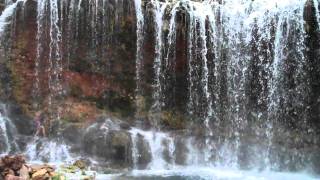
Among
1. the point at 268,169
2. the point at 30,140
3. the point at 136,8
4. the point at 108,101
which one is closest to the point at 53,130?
the point at 30,140

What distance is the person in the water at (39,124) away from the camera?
15602mm

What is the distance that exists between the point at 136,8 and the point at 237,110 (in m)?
3.96

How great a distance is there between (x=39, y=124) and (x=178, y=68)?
412cm

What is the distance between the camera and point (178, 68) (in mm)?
16984

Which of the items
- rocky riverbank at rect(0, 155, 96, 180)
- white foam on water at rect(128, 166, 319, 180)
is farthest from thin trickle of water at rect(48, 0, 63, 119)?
rocky riverbank at rect(0, 155, 96, 180)

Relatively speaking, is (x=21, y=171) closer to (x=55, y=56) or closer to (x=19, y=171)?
(x=19, y=171)

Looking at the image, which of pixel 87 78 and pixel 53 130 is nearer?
pixel 53 130

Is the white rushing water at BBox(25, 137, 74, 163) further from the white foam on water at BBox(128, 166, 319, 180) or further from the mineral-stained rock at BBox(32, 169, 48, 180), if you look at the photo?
the mineral-stained rock at BBox(32, 169, 48, 180)

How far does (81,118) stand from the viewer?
52.6 ft

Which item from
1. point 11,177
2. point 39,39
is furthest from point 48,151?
point 11,177

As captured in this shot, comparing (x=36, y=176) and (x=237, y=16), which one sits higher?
(x=237, y=16)

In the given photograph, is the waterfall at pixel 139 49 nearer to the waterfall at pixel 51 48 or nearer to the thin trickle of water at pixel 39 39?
the waterfall at pixel 51 48

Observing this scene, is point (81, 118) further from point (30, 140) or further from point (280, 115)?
point (280, 115)

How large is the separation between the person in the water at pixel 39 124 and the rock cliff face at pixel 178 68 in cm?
26
